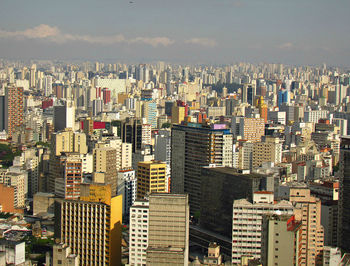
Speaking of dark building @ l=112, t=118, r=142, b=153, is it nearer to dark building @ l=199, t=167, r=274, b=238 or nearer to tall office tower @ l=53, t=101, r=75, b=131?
tall office tower @ l=53, t=101, r=75, b=131

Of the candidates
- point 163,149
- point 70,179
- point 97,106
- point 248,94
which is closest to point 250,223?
point 70,179

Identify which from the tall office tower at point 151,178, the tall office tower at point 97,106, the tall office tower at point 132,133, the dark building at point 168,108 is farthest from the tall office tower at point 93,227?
the tall office tower at point 97,106

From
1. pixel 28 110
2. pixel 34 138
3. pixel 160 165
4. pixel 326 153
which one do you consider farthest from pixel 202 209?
pixel 28 110

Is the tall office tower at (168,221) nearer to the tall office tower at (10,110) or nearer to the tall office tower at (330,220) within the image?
the tall office tower at (330,220)

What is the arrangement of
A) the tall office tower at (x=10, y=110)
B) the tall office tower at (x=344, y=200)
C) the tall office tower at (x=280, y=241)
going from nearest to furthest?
the tall office tower at (x=280, y=241) → the tall office tower at (x=344, y=200) → the tall office tower at (x=10, y=110)

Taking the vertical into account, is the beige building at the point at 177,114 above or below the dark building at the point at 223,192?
above

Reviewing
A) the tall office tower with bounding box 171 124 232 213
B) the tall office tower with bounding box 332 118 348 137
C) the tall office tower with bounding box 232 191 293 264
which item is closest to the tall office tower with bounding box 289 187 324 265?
the tall office tower with bounding box 232 191 293 264

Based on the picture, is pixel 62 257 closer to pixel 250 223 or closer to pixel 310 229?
pixel 250 223
